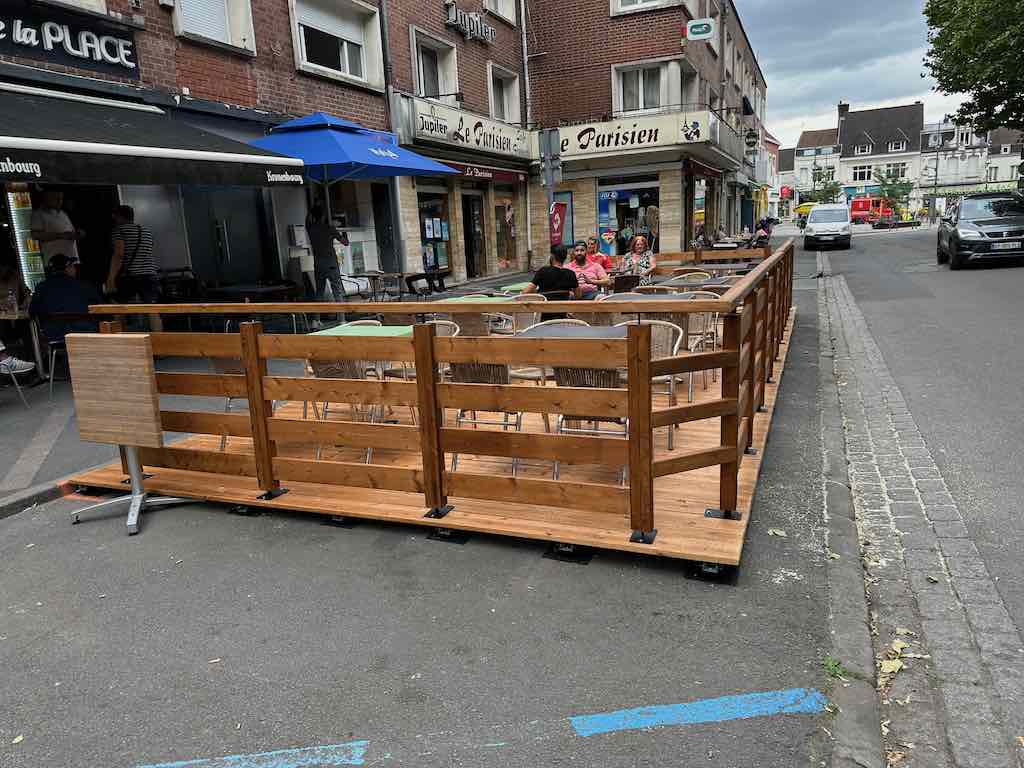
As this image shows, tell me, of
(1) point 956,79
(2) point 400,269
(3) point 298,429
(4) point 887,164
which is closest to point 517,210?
(2) point 400,269

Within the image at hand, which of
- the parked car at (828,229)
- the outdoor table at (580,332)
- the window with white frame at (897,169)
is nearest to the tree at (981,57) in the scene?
the parked car at (828,229)

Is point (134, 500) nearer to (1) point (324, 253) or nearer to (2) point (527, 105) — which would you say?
(1) point (324, 253)

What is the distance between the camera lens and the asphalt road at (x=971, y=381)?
4129 millimetres

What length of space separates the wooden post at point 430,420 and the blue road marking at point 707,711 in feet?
6.07

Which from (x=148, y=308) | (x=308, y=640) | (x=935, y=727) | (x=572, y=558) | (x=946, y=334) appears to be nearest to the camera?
(x=935, y=727)

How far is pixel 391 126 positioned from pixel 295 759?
47.9 feet

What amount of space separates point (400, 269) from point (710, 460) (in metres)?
12.9

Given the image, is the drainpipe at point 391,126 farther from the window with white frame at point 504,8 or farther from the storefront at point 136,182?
the window with white frame at point 504,8

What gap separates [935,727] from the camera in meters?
2.54

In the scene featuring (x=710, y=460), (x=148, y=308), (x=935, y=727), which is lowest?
(x=935, y=727)

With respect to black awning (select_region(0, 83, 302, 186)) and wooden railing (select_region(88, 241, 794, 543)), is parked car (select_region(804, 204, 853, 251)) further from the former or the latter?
wooden railing (select_region(88, 241, 794, 543))

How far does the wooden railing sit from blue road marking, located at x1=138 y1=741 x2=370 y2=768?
1.77 m

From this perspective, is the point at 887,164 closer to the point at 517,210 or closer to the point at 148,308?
the point at 517,210

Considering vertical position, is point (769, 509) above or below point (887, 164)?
below
